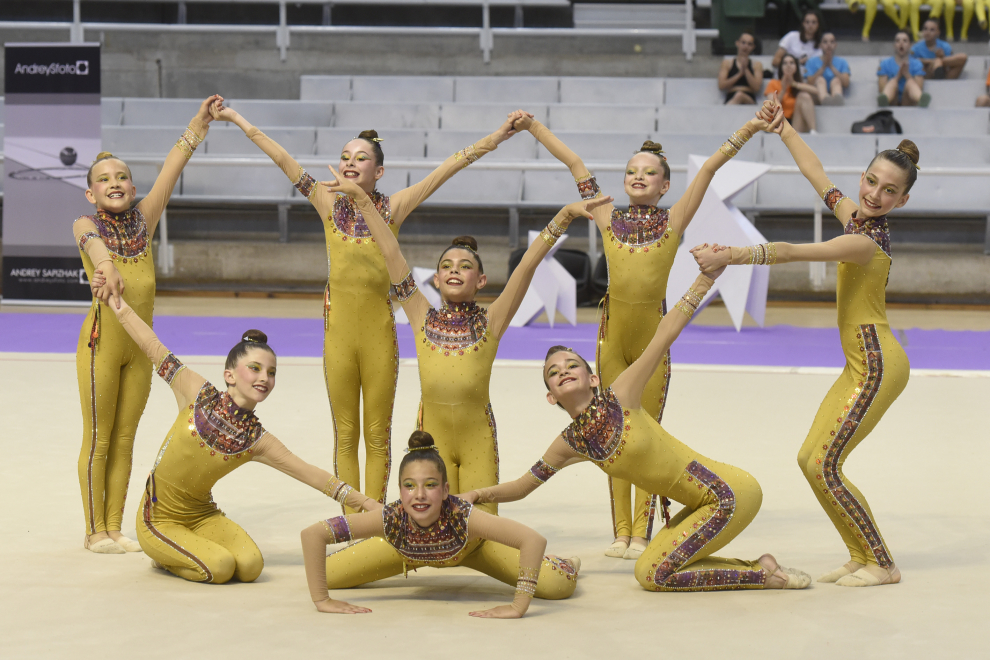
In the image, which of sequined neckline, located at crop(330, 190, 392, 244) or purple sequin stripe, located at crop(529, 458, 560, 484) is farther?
sequined neckline, located at crop(330, 190, 392, 244)

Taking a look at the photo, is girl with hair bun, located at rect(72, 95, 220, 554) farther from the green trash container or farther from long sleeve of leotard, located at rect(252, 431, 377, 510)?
the green trash container

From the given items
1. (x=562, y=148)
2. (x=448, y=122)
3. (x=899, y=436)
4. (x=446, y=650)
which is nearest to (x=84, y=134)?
(x=448, y=122)

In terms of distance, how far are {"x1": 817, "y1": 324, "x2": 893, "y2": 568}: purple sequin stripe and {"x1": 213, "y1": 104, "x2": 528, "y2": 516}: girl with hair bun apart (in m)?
1.41

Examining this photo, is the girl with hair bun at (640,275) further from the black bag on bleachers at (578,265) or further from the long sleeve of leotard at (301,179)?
the black bag on bleachers at (578,265)

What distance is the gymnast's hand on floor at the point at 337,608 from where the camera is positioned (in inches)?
114

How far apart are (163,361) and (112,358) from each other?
0.35 meters

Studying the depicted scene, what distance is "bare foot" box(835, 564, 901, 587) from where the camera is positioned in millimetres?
3146

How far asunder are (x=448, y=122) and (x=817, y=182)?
723 centimetres

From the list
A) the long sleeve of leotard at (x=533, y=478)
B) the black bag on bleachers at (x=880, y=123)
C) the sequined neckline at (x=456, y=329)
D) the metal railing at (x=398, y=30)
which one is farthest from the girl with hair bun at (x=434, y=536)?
the metal railing at (x=398, y=30)

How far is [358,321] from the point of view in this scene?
366 cm

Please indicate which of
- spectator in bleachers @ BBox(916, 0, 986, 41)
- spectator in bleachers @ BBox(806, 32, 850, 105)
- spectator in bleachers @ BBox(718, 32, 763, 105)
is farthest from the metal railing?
spectator in bleachers @ BBox(916, 0, 986, 41)

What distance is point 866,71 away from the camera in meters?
10.7

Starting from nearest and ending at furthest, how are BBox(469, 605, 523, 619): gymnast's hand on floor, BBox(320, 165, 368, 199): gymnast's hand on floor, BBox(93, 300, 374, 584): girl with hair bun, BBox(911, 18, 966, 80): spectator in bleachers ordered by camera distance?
BBox(469, 605, 523, 619): gymnast's hand on floor → BBox(93, 300, 374, 584): girl with hair bun → BBox(320, 165, 368, 199): gymnast's hand on floor → BBox(911, 18, 966, 80): spectator in bleachers

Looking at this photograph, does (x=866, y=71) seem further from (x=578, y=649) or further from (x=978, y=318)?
(x=578, y=649)
